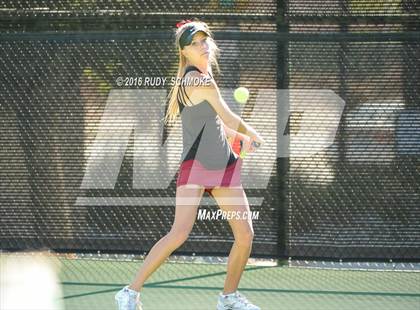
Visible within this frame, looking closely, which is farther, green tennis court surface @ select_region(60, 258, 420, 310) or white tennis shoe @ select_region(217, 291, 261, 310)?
green tennis court surface @ select_region(60, 258, 420, 310)

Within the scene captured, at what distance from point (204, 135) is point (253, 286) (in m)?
2.09

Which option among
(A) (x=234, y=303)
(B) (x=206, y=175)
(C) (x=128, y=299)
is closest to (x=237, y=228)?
(B) (x=206, y=175)

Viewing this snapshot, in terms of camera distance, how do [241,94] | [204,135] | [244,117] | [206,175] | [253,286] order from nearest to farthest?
[204,135] → [206,175] → [253,286] → [241,94] → [244,117]

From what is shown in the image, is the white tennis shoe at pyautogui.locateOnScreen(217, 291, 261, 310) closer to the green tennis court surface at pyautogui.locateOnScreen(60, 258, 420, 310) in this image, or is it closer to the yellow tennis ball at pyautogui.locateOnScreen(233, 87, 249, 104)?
the green tennis court surface at pyautogui.locateOnScreen(60, 258, 420, 310)

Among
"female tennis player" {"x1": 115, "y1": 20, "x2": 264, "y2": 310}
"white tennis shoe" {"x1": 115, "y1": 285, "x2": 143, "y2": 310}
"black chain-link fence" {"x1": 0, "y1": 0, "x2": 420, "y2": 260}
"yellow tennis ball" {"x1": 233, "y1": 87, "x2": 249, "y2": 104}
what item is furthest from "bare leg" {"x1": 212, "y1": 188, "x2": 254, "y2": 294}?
"black chain-link fence" {"x1": 0, "y1": 0, "x2": 420, "y2": 260}

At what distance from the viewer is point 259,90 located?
7.06 m

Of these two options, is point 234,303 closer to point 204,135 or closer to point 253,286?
point 204,135

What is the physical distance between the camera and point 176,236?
4730 millimetres

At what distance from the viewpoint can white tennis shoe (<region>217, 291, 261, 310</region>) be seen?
194 inches

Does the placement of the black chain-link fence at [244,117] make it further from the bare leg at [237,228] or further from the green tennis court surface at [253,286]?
the bare leg at [237,228]

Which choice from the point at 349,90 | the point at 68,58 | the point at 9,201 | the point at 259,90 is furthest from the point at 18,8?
the point at 349,90

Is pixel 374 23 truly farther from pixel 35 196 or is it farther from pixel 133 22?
pixel 35 196

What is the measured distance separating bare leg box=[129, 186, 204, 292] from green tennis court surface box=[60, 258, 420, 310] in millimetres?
876

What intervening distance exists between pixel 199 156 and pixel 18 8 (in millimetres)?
3284
